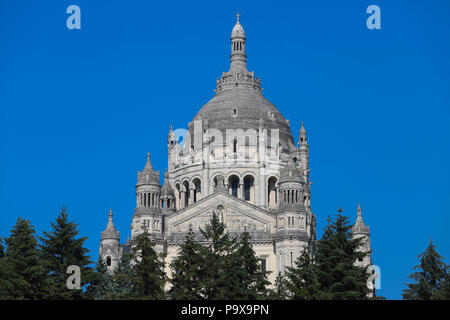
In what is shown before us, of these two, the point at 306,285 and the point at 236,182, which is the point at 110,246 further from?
the point at 306,285

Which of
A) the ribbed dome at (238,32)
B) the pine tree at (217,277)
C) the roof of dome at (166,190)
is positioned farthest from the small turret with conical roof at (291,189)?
the ribbed dome at (238,32)

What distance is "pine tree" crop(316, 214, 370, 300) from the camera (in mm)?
65625

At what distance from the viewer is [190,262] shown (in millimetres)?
69312

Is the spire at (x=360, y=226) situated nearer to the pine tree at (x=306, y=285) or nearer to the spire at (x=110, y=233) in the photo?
the spire at (x=110, y=233)

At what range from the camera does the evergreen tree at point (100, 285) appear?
233 ft

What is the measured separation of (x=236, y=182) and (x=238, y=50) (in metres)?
18.9

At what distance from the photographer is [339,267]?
66812 mm

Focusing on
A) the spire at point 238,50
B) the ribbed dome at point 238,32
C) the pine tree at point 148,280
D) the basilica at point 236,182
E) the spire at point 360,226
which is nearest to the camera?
the pine tree at point 148,280

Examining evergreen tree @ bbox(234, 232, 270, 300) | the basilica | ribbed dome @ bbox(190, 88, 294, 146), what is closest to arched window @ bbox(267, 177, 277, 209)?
the basilica

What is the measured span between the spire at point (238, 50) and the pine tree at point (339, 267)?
5114 cm

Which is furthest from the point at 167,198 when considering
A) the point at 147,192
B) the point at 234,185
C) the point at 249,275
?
the point at 249,275
